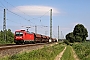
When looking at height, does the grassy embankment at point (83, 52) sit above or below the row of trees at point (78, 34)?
below

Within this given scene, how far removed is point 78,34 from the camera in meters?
141

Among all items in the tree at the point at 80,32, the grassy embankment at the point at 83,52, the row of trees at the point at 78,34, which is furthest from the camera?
the tree at the point at 80,32

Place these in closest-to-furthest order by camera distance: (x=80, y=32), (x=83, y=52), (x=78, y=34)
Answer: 1. (x=83, y=52)
2. (x=78, y=34)
3. (x=80, y=32)

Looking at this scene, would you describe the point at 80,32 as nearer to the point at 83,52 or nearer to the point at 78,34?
the point at 78,34

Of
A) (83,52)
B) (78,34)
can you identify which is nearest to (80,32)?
(78,34)

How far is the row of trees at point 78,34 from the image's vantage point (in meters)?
140

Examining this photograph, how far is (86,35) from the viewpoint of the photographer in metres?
146

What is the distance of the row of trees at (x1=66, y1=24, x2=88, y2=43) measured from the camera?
5502 inches

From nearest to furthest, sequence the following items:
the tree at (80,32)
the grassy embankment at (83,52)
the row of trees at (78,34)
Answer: the grassy embankment at (83,52) < the row of trees at (78,34) < the tree at (80,32)

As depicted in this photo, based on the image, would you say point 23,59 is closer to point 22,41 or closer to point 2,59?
point 2,59

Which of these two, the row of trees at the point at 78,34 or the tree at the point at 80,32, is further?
the tree at the point at 80,32

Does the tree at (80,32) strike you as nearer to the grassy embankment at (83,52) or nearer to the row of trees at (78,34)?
the row of trees at (78,34)

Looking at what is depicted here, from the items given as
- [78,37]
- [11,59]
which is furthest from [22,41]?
[78,37]

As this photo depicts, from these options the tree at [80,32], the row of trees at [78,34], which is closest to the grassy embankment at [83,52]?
the row of trees at [78,34]
